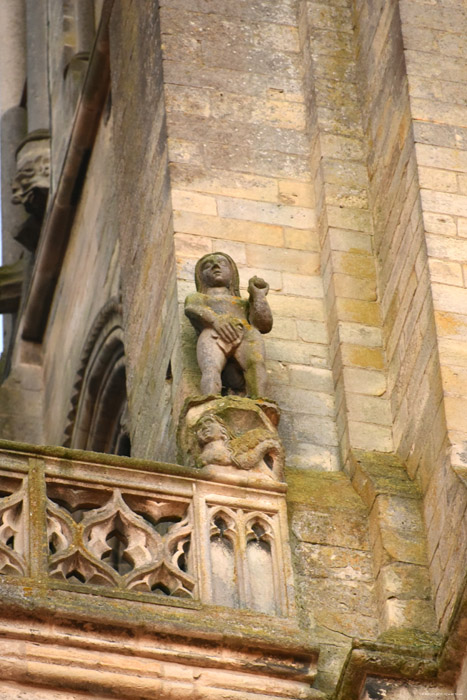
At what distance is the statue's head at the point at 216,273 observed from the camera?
1003 centimetres

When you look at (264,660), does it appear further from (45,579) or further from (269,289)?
(269,289)

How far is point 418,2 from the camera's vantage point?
36.2 feet

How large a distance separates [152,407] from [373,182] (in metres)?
1.71

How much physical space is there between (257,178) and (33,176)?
6.56 m

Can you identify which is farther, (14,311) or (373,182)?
(14,311)

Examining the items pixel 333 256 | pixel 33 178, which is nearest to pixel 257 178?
pixel 333 256

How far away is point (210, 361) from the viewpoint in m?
9.69

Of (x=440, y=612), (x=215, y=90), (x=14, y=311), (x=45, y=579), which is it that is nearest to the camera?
(x=45, y=579)

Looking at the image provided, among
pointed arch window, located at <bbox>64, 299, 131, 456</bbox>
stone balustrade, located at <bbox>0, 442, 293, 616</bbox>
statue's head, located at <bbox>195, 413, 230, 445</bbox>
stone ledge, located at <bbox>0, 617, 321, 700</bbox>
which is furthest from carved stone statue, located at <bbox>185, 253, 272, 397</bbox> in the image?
pointed arch window, located at <bbox>64, 299, 131, 456</bbox>

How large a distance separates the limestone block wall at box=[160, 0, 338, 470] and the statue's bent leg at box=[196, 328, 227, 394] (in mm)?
251

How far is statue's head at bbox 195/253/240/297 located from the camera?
1003 cm

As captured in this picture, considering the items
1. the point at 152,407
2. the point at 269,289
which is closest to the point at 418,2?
the point at 269,289

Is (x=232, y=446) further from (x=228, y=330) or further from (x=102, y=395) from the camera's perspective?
(x=102, y=395)

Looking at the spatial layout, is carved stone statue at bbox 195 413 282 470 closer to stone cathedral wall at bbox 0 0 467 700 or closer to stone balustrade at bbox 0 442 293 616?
stone balustrade at bbox 0 442 293 616
